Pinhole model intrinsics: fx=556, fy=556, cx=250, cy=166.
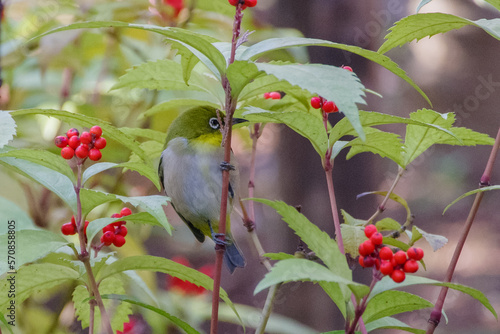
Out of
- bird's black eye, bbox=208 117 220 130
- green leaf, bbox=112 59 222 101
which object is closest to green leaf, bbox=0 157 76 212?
green leaf, bbox=112 59 222 101

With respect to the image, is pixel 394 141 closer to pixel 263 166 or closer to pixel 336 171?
pixel 336 171

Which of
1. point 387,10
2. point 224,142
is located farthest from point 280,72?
point 387,10

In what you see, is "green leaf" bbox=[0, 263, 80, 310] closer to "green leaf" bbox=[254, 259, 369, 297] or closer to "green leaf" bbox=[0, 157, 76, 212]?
"green leaf" bbox=[0, 157, 76, 212]

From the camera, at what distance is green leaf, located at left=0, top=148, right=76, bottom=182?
618 mm

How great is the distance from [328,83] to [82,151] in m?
0.34

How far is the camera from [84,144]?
71cm

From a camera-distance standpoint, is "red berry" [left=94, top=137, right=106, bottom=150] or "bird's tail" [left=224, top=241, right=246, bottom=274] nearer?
"red berry" [left=94, top=137, right=106, bottom=150]

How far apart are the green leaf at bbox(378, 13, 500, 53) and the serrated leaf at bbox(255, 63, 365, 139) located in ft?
0.55

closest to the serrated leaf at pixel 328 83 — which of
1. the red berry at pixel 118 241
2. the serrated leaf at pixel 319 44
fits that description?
the serrated leaf at pixel 319 44

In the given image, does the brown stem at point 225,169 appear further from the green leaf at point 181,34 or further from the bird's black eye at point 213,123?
the bird's black eye at point 213,123

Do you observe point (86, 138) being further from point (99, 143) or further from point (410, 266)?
point (410, 266)

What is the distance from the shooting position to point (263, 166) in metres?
3.78

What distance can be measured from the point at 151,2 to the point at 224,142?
101cm

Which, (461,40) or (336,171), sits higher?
(461,40)
